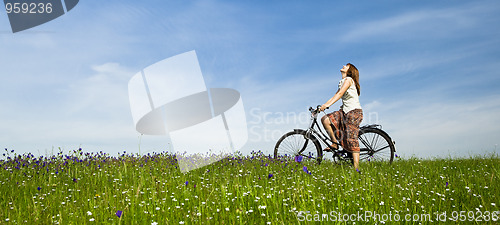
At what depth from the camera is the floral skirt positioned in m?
8.30

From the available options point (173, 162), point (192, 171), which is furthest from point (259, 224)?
point (173, 162)

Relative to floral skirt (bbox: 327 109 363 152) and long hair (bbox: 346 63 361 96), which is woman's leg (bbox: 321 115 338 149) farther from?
long hair (bbox: 346 63 361 96)

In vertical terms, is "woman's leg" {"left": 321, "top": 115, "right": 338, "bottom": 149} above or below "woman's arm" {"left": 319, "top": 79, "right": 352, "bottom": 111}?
below

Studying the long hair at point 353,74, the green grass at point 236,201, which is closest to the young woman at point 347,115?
the long hair at point 353,74

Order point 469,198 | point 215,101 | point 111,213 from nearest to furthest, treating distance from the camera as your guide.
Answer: point 111,213
point 469,198
point 215,101

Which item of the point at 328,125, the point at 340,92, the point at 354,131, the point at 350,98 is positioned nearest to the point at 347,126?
the point at 354,131

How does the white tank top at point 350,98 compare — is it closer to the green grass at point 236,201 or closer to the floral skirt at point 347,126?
the floral skirt at point 347,126

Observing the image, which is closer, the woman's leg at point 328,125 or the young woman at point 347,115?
the young woman at point 347,115

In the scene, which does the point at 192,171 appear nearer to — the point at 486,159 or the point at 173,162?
the point at 173,162

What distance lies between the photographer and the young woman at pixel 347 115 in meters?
8.10

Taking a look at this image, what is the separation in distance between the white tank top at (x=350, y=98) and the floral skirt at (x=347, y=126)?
0.34 feet

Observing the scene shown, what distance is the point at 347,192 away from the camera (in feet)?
17.3

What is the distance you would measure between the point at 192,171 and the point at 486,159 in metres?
8.89

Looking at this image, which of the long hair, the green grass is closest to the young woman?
the long hair
